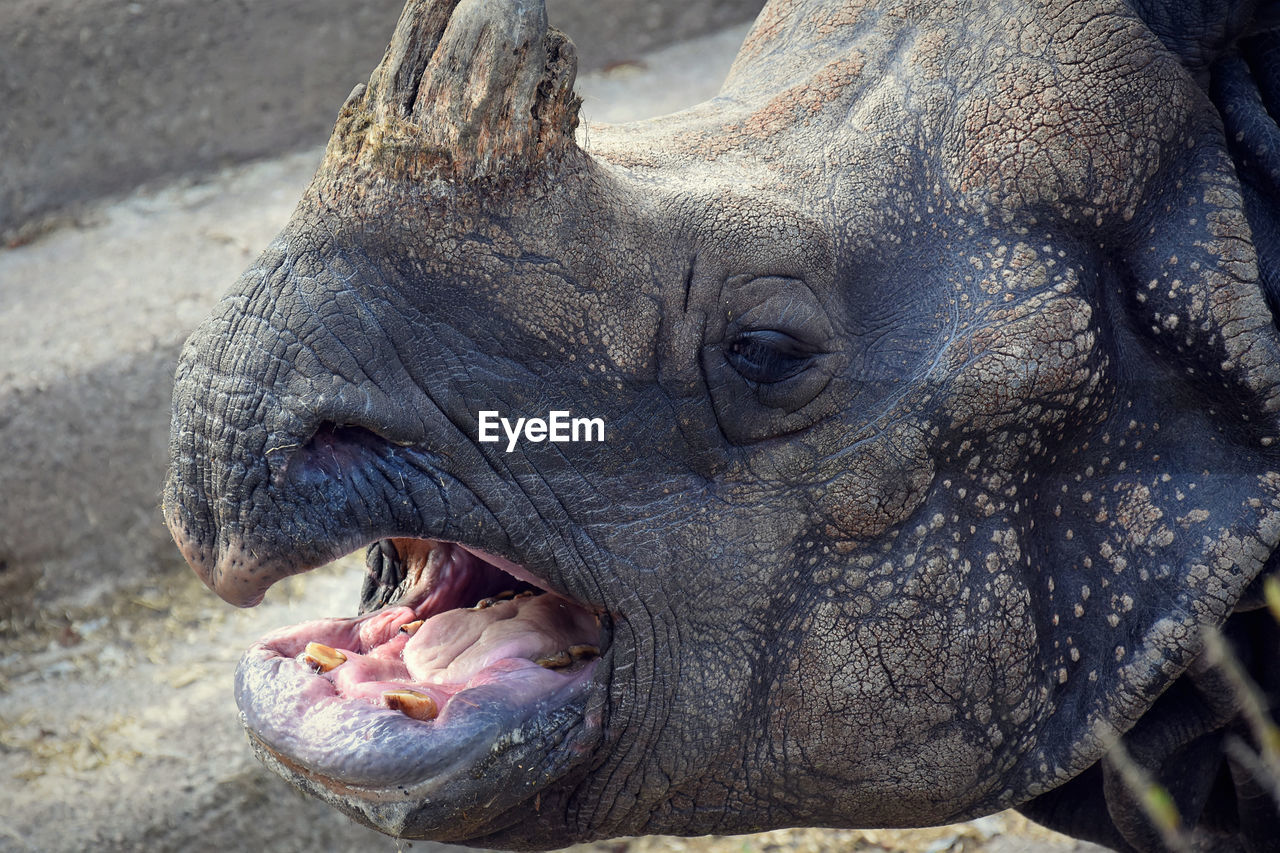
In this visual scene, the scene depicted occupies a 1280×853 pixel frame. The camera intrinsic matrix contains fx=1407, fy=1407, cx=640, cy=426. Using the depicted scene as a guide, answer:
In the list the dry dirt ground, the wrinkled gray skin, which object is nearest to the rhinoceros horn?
the wrinkled gray skin

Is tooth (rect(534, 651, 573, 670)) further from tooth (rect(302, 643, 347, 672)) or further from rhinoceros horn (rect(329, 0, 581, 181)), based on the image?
rhinoceros horn (rect(329, 0, 581, 181))

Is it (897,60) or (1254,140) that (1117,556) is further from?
(897,60)

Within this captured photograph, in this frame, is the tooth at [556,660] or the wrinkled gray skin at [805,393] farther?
the tooth at [556,660]

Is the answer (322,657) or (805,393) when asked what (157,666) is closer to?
(322,657)

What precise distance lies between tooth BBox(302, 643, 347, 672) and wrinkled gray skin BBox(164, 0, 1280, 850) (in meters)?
0.17

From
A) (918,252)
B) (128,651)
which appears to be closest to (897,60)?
(918,252)

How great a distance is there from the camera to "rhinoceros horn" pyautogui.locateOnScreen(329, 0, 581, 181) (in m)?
2.23

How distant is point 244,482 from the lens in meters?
2.23

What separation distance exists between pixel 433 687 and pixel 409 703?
0.08 metres

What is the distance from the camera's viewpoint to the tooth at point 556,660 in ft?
8.07

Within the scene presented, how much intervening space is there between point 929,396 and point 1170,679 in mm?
703

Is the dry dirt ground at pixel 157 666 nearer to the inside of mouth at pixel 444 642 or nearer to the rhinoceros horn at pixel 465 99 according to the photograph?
the inside of mouth at pixel 444 642

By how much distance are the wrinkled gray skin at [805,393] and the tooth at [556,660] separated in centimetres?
7

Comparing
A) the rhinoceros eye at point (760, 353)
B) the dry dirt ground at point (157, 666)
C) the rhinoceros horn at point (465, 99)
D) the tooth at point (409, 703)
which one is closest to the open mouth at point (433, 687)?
the tooth at point (409, 703)
